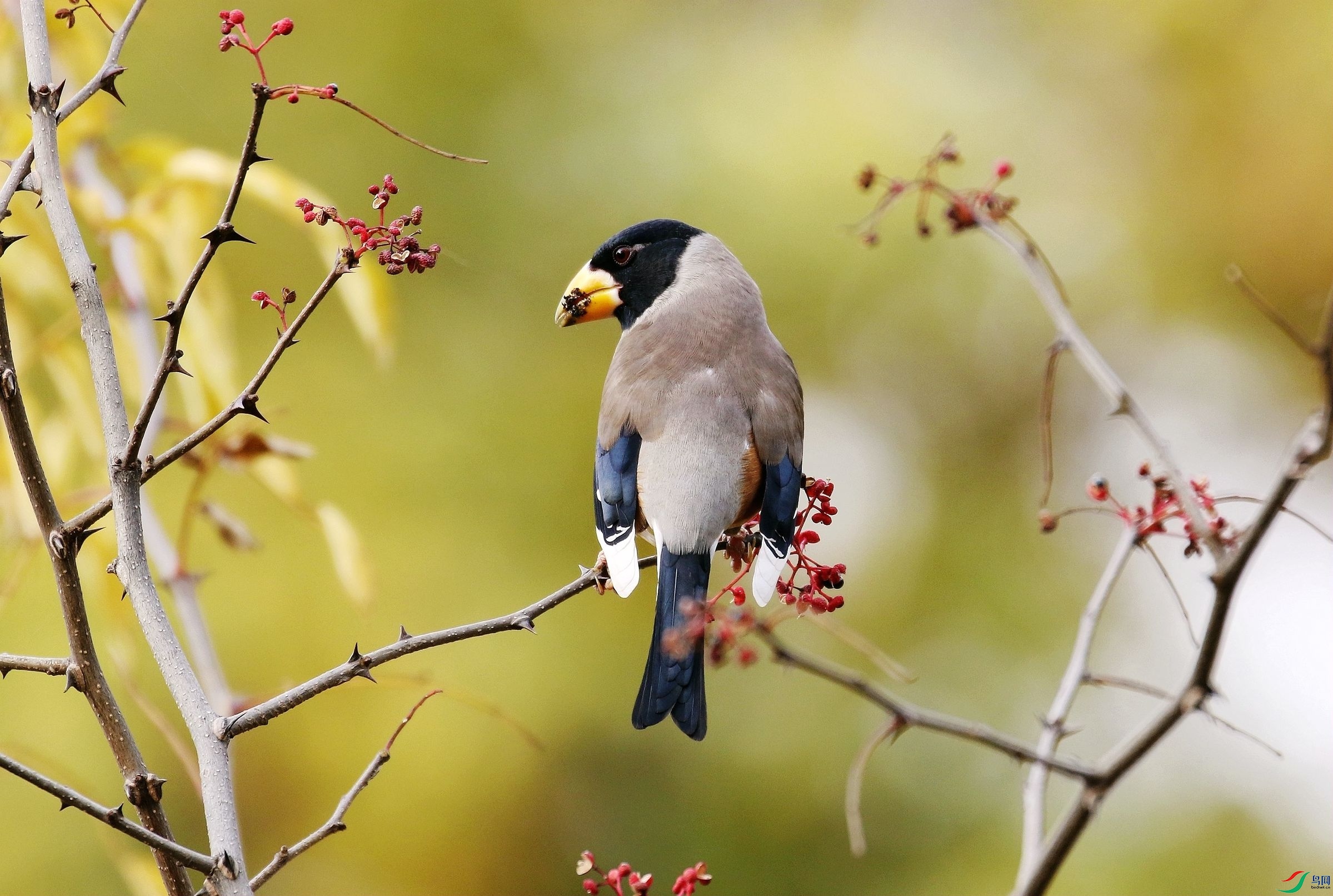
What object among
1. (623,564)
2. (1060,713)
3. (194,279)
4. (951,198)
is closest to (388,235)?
(194,279)

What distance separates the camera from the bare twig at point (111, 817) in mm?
1072

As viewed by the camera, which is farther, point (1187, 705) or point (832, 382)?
point (832, 382)

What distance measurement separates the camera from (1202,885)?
4.84 meters

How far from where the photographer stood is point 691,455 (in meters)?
2.38

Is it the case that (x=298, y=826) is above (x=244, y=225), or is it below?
below

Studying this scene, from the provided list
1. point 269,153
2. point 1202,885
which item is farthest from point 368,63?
point 1202,885

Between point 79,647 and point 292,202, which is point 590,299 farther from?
point 79,647

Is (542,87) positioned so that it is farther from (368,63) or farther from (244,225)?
(244,225)

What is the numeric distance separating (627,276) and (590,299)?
0.37 ft

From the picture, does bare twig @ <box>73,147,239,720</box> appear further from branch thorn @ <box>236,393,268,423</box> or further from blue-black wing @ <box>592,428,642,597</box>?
blue-black wing @ <box>592,428,642,597</box>

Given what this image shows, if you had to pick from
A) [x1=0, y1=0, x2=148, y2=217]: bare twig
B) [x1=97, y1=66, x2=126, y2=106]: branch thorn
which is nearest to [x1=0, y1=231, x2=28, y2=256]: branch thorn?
[x1=0, y1=0, x2=148, y2=217]: bare twig

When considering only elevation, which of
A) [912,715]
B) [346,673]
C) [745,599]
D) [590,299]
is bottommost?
[912,715]

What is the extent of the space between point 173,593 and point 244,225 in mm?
3071

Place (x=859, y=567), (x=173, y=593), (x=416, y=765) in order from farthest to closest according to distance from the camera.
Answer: (x=859, y=567), (x=416, y=765), (x=173, y=593)
